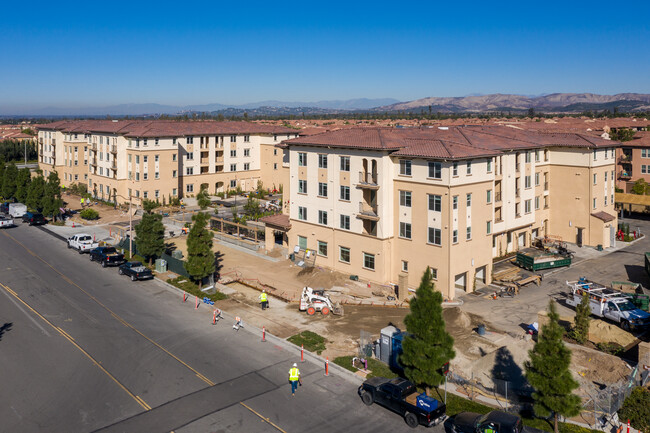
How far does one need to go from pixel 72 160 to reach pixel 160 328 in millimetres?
74587

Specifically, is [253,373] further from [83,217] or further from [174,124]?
[174,124]

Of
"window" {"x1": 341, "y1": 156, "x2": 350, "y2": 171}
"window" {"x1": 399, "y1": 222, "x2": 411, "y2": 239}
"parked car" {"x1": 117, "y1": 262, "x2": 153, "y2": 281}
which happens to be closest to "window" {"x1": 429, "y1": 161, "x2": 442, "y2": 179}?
"window" {"x1": 399, "y1": 222, "x2": 411, "y2": 239}

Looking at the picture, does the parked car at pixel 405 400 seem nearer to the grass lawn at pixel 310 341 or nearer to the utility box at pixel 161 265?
the grass lawn at pixel 310 341

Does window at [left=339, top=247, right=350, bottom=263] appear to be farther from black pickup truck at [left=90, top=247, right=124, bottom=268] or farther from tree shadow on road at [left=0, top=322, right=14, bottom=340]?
tree shadow on road at [left=0, top=322, right=14, bottom=340]

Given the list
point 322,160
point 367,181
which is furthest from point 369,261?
point 322,160

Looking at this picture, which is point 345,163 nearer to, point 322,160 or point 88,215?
point 322,160

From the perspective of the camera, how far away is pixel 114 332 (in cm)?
3319

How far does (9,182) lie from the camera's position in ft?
267

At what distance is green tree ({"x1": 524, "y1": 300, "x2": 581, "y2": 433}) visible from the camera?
67.6ft

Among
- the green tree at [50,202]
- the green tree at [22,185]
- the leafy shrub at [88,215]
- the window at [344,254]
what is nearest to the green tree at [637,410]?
the window at [344,254]

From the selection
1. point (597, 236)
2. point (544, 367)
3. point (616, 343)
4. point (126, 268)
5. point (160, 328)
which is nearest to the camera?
point (544, 367)

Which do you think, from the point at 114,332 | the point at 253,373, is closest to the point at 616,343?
the point at 253,373

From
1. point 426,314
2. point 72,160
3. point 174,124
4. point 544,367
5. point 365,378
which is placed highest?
point 174,124

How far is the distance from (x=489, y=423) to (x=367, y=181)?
2626cm
